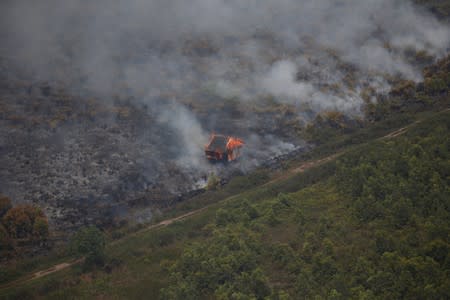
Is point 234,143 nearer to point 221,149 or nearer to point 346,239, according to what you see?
point 221,149

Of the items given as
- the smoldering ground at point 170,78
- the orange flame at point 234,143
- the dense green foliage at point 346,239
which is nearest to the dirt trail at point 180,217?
the smoldering ground at point 170,78

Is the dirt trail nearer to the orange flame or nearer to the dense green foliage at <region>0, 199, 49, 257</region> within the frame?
the dense green foliage at <region>0, 199, 49, 257</region>

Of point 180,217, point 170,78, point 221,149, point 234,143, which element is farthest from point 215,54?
point 180,217

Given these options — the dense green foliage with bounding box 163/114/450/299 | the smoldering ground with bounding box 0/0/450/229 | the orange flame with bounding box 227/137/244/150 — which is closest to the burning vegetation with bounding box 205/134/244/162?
the orange flame with bounding box 227/137/244/150

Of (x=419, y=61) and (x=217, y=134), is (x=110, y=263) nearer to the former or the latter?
(x=217, y=134)

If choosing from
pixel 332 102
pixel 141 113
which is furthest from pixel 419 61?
pixel 141 113
